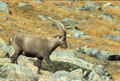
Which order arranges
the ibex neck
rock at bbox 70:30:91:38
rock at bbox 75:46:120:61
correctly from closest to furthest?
the ibex neck, rock at bbox 75:46:120:61, rock at bbox 70:30:91:38

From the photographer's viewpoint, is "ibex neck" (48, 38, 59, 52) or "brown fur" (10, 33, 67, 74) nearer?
"brown fur" (10, 33, 67, 74)

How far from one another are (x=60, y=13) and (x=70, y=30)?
23.7 ft

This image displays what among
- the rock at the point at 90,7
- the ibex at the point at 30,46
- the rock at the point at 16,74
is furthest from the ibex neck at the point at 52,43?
the rock at the point at 90,7

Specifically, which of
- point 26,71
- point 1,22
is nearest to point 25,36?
point 26,71

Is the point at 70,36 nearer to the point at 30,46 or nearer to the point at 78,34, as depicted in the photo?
the point at 78,34

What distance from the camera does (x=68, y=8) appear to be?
124 ft

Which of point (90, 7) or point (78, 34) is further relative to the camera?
point (90, 7)

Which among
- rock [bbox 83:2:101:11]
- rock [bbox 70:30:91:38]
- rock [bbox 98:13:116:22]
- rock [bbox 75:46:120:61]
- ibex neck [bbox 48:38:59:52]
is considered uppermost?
ibex neck [bbox 48:38:59:52]

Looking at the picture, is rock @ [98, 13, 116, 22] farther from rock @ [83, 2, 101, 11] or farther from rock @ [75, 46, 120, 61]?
rock @ [75, 46, 120, 61]

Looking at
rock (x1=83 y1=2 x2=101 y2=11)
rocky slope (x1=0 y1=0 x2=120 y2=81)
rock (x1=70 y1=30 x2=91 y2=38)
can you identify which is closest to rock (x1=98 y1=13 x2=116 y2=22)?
rocky slope (x1=0 y1=0 x2=120 y2=81)

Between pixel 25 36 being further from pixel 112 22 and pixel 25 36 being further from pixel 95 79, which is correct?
pixel 112 22

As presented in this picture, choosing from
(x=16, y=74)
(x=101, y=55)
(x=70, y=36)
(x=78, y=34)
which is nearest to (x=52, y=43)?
(x=16, y=74)

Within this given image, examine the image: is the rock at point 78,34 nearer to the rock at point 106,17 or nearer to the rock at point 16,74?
the rock at point 106,17

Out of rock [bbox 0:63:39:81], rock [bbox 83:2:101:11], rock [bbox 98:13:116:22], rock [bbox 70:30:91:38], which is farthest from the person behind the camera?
rock [bbox 83:2:101:11]
